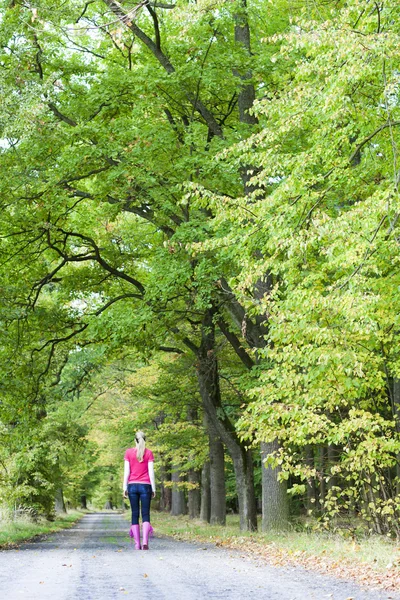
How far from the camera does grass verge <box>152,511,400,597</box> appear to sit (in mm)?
8375

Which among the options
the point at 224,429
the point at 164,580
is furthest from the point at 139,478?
the point at 224,429

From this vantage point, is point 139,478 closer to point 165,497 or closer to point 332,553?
point 332,553

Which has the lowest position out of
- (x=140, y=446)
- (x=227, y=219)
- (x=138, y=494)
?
(x=138, y=494)

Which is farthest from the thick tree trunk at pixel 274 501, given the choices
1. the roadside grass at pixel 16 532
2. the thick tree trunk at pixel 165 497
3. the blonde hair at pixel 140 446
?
the thick tree trunk at pixel 165 497

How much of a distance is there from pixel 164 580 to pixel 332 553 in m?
4.08

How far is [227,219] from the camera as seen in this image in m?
13.4

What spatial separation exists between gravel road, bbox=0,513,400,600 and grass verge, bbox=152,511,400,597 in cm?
45

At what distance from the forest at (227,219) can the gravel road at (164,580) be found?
2.66m

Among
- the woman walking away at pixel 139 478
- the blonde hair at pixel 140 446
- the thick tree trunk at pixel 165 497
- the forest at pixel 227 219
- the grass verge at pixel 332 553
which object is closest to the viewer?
the grass verge at pixel 332 553

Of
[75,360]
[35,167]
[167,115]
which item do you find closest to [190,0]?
[167,115]

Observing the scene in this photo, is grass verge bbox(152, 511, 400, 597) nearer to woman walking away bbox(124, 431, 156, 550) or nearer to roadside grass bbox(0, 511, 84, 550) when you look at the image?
woman walking away bbox(124, 431, 156, 550)

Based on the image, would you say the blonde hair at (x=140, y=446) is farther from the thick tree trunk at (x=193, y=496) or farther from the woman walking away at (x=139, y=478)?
the thick tree trunk at (x=193, y=496)

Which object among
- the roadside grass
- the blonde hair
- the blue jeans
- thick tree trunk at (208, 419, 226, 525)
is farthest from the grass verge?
thick tree trunk at (208, 419, 226, 525)

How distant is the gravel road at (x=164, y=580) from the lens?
6559 mm
